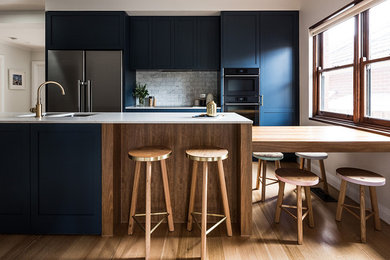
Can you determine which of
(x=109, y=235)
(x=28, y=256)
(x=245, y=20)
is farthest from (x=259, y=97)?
(x=28, y=256)

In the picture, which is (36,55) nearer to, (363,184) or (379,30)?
(379,30)

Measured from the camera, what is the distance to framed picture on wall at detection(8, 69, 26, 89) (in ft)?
24.0

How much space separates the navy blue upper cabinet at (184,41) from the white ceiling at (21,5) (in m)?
2.28

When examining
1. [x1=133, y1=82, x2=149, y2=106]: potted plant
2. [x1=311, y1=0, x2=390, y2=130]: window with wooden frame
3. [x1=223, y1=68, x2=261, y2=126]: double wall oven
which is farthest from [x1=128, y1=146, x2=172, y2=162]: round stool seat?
[x1=133, y1=82, x2=149, y2=106]: potted plant

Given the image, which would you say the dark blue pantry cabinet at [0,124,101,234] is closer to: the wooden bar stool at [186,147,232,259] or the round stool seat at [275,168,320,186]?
the wooden bar stool at [186,147,232,259]

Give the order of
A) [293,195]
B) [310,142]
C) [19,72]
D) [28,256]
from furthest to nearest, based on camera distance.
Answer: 1. [19,72]
2. [293,195]
3. [310,142]
4. [28,256]

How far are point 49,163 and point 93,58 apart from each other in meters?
2.73

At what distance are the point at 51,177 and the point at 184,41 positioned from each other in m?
3.31

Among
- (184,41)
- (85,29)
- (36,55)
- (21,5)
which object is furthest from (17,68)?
(184,41)

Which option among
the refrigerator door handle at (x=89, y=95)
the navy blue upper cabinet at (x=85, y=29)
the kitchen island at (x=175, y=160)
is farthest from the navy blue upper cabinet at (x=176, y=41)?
the kitchen island at (x=175, y=160)

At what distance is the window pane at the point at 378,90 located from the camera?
2.57 metres

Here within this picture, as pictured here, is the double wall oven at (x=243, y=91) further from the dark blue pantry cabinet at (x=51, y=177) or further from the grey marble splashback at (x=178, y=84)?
the dark blue pantry cabinet at (x=51, y=177)

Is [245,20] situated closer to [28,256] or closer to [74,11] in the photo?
[74,11]

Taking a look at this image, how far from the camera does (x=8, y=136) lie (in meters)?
2.08
